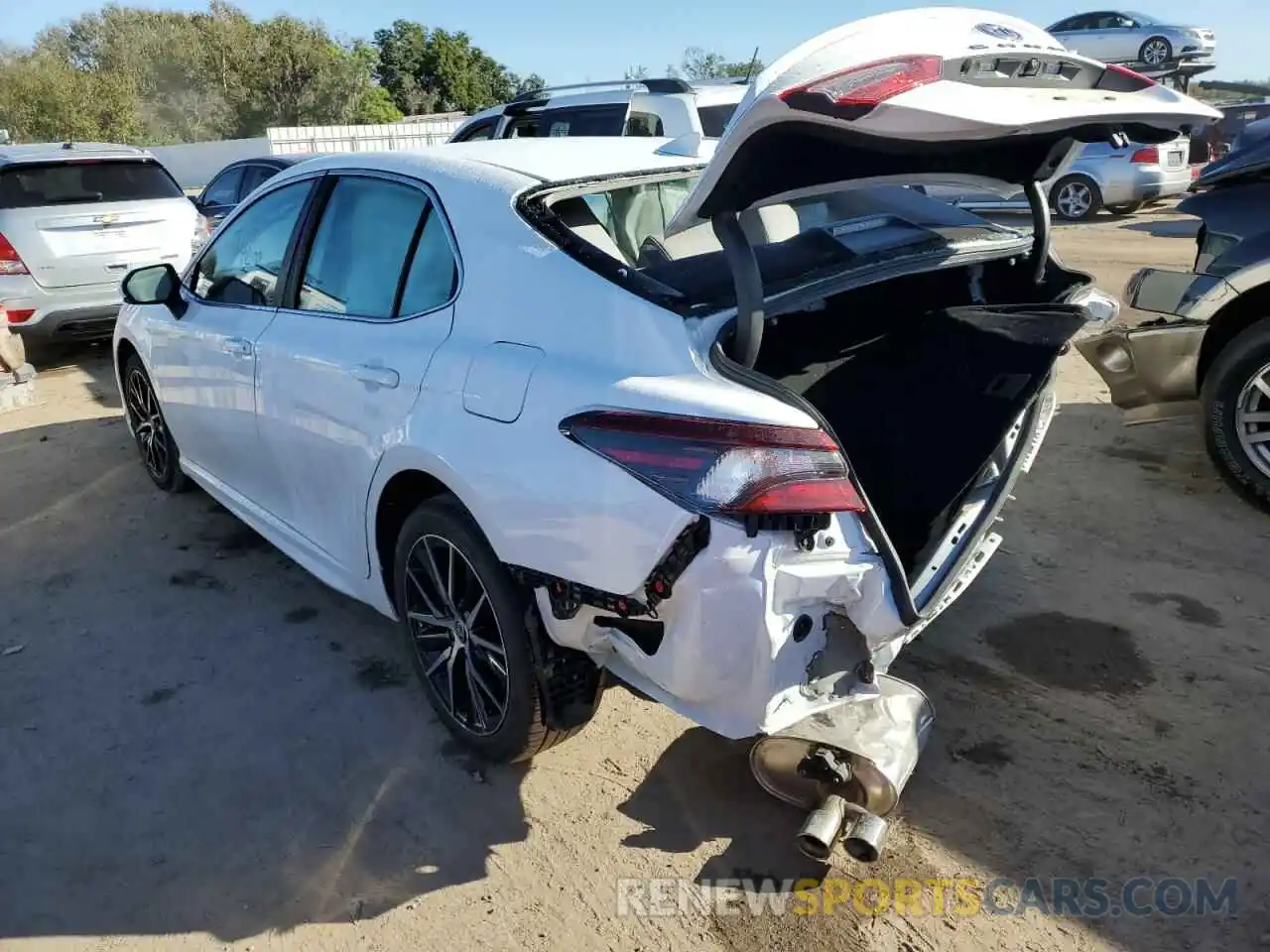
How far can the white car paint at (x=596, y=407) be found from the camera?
218cm

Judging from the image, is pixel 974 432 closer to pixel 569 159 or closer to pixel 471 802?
pixel 569 159

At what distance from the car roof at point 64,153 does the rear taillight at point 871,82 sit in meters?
8.16

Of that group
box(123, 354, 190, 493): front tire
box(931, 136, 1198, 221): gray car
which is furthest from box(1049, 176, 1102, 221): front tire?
box(123, 354, 190, 493): front tire

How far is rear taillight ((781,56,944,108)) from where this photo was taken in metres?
2.03

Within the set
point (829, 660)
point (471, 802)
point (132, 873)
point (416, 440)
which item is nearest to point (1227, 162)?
point (829, 660)

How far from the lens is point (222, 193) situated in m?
11.7

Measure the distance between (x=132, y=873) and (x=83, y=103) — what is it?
54.4 metres

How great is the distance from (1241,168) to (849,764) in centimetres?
367

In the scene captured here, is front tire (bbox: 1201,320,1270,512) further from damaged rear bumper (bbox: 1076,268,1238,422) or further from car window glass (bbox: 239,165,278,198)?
car window glass (bbox: 239,165,278,198)

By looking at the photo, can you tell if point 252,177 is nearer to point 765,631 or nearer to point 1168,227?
point 765,631

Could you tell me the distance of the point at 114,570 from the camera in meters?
4.50

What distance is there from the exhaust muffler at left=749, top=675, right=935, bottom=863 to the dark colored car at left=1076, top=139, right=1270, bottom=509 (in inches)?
107

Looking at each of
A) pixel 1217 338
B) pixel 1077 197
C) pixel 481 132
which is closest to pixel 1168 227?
pixel 1077 197

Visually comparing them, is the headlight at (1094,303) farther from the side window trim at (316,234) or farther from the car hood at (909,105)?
the side window trim at (316,234)
